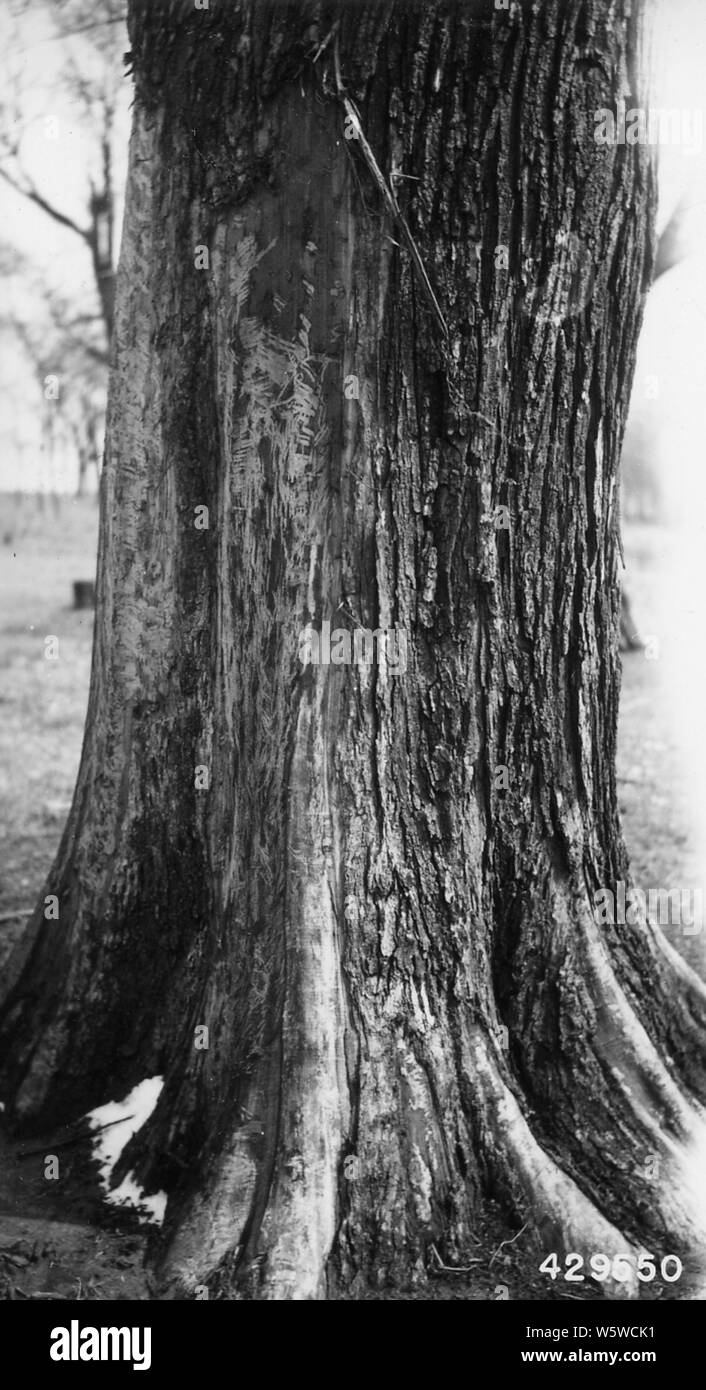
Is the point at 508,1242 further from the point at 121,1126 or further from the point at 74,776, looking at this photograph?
the point at 74,776

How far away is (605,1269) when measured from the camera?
2.87m

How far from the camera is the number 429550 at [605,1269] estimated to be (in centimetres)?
287

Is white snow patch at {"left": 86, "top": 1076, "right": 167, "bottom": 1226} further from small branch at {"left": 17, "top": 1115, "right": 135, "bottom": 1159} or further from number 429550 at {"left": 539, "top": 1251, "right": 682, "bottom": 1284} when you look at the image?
number 429550 at {"left": 539, "top": 1251, "right": 682, "bottom": 1284}

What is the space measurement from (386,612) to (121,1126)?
1.72 meters

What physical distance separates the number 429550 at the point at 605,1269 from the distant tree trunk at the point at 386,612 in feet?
0.13

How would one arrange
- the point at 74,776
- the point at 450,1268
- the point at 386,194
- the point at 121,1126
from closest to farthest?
1. the point at 386,194
2. the point at 450,1268
3. the point at 121,1126
4. the point at 74,776

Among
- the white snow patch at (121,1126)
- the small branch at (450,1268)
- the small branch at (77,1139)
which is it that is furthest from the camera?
the small branch at (77,1139)

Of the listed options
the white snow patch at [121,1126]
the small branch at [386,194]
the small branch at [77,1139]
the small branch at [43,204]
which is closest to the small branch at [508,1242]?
the white snow patch at [121,1126]

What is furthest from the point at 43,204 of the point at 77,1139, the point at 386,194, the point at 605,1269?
the point at 605,1269

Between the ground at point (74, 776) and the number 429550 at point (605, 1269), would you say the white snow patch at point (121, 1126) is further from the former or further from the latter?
A: the number 429550 at point (605, 1269)

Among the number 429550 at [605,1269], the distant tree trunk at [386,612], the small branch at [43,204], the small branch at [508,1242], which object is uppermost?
the small branch at [43,204]

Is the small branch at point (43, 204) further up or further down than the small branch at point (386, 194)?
further up

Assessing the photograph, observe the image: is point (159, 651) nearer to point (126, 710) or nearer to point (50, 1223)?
point (126, 710)
